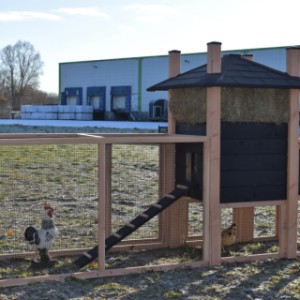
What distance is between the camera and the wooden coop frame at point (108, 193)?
18.0ft

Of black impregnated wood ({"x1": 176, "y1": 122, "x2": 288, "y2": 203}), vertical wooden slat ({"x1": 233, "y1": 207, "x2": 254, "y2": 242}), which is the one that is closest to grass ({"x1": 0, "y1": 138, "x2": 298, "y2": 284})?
vertical wooden slat ({"x1": 233, "y1": 207, "x2": 254, "y2": 242})

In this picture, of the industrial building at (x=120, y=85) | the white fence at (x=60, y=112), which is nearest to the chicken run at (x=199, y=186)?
the industrial building at (x=120, y=85)

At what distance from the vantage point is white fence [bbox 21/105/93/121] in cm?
4277

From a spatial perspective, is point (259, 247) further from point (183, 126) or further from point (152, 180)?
Answer: point (152, 180)

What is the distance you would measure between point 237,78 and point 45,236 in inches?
104

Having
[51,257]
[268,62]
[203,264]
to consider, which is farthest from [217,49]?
[268,62]

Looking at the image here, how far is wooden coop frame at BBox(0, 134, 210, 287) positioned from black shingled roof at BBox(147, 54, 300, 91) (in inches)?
23.9

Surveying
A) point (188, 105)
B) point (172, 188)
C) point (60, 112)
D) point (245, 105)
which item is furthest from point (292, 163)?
point (60, 112)

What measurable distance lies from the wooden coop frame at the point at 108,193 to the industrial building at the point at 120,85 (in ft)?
101

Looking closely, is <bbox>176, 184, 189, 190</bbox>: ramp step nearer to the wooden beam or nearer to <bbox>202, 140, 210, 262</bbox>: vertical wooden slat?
<bbox>202, 140, 210, 262</bbox>: vertical wooden slat

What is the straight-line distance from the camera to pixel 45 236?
19.6ft

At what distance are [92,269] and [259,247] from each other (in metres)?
2.35

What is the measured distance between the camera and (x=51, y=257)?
6434 mm

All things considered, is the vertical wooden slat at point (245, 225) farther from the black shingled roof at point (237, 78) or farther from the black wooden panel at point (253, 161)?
the black shingled roof at point (237, 78)
